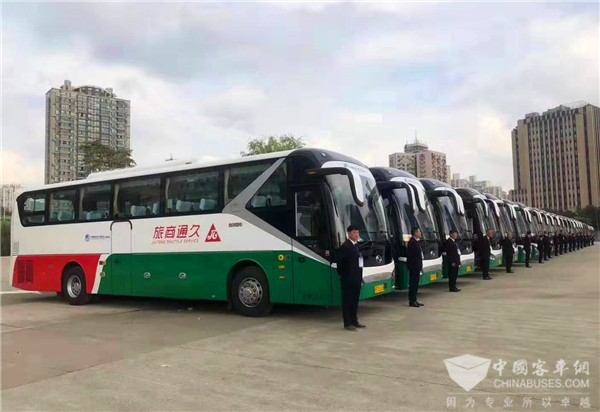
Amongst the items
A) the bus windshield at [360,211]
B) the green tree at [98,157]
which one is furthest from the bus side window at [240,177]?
the green tree at [98,157]

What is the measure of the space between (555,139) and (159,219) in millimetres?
101280

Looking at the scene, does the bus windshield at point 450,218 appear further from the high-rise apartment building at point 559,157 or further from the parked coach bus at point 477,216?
the high-rise apartment building at point 559,157

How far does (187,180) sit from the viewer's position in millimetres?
11211

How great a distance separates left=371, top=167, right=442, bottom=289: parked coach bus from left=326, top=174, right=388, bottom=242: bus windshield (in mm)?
1230

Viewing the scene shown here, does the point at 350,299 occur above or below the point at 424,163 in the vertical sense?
below

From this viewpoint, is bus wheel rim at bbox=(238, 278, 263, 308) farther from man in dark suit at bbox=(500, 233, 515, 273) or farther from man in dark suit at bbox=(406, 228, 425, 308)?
man in dark suit at bbox=(500, 233, 515, 273)

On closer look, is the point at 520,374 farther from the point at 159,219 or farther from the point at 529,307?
the point at 159,219

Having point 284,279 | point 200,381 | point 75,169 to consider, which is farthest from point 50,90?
point 200,381

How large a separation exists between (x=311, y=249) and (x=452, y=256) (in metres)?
5.95

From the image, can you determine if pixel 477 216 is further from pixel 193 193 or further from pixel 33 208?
pixel 33 208

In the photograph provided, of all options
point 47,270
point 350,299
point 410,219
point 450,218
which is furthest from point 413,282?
point 47,270

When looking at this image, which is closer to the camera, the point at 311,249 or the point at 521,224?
the point at 311,249

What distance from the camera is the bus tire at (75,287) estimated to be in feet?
44.0

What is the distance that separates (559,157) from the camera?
3920 inches
